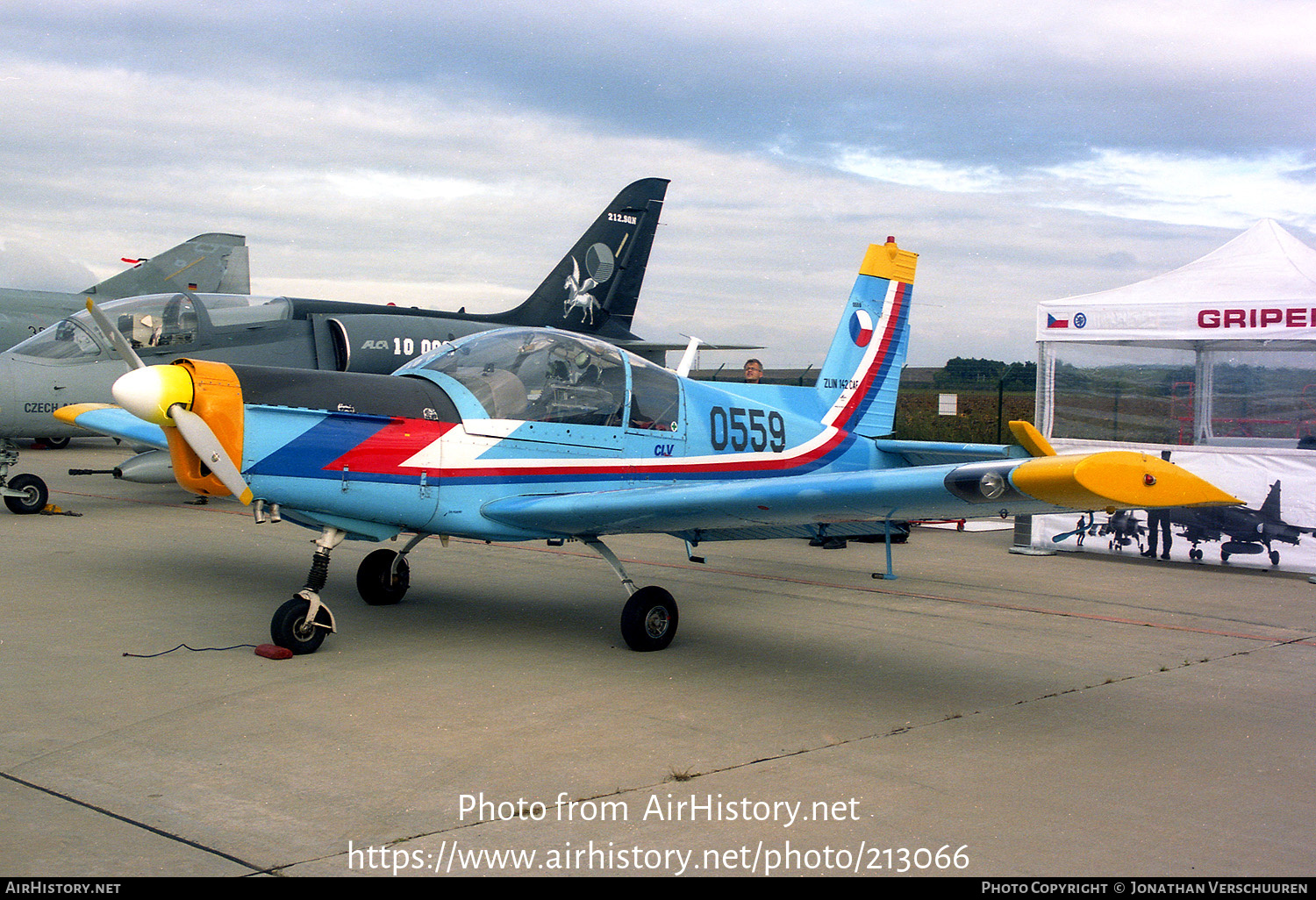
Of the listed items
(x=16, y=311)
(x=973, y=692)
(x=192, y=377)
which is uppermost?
(x=16, y=311)

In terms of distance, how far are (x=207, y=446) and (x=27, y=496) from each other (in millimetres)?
7185

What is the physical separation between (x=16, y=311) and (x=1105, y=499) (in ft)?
71.1

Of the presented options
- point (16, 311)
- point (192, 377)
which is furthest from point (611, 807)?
point (16, 311)

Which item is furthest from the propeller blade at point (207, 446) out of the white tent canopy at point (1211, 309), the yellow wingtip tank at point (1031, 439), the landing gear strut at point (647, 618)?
the white tent canopy at point (1211, 309)

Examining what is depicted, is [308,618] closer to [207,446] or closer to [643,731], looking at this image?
[207,446]

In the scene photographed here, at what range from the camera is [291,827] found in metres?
3.17

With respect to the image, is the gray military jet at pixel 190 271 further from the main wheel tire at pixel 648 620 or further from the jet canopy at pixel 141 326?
the main wheel tire at pixel 648 620

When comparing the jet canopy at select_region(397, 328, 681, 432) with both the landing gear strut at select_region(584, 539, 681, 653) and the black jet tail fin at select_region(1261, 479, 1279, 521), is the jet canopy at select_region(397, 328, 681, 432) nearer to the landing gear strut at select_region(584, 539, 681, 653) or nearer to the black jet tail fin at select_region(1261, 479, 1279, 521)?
the landing gear strut at select_region(584, 539, 681, 653)

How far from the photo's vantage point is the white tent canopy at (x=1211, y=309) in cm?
930

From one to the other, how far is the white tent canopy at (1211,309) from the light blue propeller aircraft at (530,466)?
12.2 ft

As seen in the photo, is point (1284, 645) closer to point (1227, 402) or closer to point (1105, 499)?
point (1105, 499)

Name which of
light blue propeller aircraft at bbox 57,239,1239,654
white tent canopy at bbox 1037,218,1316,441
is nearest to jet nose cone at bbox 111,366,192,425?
light blue propeller aircraft at bbox 57,239,1239,654

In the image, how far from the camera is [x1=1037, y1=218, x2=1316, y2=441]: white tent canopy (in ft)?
30.5

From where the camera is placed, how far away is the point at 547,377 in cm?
612
